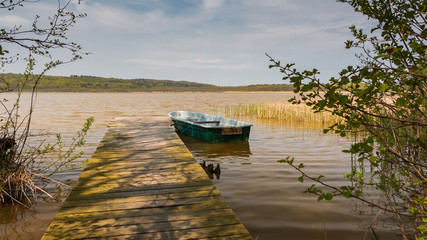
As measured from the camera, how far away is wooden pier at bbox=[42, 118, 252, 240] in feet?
9.97

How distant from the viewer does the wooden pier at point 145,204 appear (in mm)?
3040

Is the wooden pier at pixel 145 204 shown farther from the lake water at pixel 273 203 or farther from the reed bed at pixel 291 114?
the reed bed at pixel 291 114

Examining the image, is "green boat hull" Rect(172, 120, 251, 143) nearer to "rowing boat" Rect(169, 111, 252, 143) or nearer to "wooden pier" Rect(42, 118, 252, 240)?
"rowing boat" Rect(169, 111, 252, 143)

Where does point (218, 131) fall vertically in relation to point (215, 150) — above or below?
above

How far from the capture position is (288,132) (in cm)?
1530

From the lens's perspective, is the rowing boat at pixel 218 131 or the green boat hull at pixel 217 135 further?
the green boat hull at pixel 217 135

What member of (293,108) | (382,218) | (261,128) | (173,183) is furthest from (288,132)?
(173,183)

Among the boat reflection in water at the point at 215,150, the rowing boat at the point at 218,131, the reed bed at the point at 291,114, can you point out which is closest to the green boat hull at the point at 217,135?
the rowing boat at the point at 218,131

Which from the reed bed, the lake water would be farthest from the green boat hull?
the reed bed

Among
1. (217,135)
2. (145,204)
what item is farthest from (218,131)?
(145,204)

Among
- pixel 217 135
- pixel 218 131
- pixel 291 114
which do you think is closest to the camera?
pixel 218 131

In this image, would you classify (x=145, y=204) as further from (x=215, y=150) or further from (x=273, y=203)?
(x=215, y=150)

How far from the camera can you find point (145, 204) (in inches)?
149

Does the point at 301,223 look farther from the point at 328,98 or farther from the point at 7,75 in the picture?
the point at 7,75
